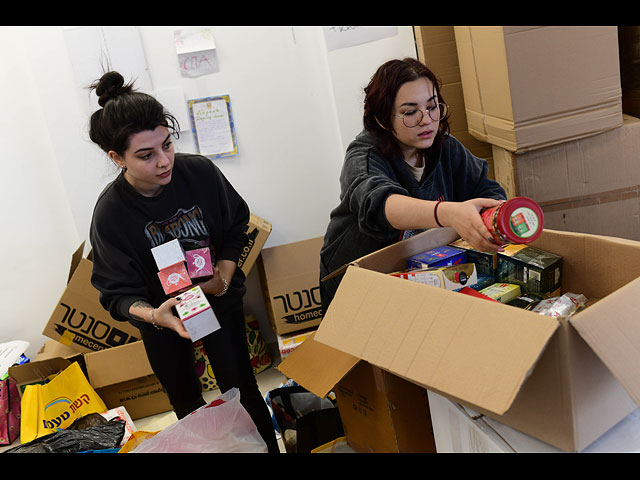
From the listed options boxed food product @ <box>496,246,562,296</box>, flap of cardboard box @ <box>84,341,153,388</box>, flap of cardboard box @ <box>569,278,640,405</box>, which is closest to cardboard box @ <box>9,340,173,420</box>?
flap of cardboard box @ <box>84,341,153,388</box>

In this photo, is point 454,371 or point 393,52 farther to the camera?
point 393,52

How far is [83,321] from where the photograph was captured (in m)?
2.57

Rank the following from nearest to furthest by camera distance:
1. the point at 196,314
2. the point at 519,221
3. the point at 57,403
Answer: the point at 519,221
the point at 196,314
the point at 57,403

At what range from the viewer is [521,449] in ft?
3.14

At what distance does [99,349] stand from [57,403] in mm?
303

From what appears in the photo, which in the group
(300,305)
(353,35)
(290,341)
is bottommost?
(290,341)

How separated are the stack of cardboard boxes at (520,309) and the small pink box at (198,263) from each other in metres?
0.36

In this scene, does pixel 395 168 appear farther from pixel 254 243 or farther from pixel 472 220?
pixel 254 243

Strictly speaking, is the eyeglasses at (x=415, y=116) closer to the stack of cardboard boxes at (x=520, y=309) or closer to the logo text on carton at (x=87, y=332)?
the stack of cardboard boxes at (x=520, y=309)

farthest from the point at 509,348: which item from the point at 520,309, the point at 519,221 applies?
the point at 519,221

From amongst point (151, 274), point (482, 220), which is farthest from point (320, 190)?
point (482, 220)

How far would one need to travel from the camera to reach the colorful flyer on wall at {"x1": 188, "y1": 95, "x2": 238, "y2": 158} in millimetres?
2697
